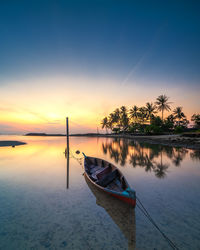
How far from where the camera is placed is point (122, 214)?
20.0 feet

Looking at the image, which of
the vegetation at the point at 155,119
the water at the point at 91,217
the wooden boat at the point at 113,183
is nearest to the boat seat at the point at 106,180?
the wooden boat at the point at 113,183

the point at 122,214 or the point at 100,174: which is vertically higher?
the point at 100,174

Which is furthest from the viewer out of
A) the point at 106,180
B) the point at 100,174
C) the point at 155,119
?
the point at 155,119

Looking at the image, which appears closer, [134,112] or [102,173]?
[102,173]

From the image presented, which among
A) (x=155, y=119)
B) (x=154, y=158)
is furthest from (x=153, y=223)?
(x=155, y=119)

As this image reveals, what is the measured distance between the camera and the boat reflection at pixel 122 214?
4815 mm

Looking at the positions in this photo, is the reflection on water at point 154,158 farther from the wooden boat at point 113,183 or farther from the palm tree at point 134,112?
the palm tree at point 134,112

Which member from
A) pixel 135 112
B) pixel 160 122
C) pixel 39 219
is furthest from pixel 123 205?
pixel 135 112

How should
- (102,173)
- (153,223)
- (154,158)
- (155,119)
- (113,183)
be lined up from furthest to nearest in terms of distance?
(155,119) → (154,158) → (102,173) → (113,183) → (153,223)

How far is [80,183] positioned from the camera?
10750 mm

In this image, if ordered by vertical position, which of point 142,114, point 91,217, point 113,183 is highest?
point 142,114

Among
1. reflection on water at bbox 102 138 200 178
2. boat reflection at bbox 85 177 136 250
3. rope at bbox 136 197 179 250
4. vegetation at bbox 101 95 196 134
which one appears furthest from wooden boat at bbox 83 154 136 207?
vegetation at bbox 101 95 196 134

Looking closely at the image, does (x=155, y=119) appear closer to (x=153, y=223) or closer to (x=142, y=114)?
(x=142, y=114)

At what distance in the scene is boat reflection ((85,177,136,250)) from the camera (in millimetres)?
4815
